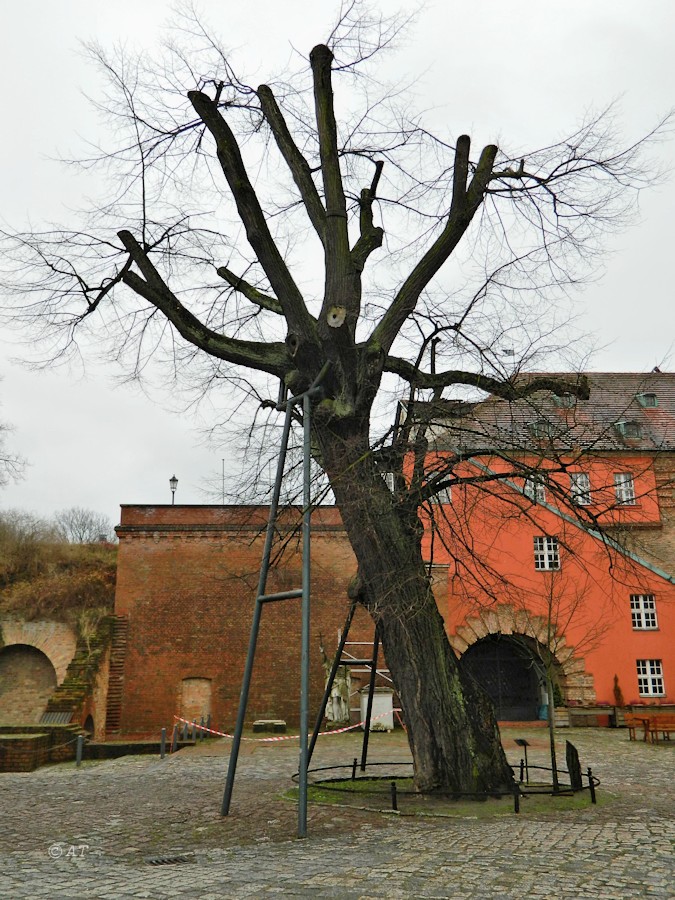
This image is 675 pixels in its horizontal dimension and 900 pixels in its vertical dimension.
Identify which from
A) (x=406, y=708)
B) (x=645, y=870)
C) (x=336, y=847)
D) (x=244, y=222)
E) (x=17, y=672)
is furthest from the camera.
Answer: (x=17, y=672)

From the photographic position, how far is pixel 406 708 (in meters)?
9.52

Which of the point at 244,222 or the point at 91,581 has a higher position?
the point at 244,222

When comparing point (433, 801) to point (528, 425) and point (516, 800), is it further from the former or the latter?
point (528, 425)

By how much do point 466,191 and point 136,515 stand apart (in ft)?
59.1

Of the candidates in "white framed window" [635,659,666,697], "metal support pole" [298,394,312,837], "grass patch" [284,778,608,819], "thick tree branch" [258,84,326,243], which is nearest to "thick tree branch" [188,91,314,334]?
"thick tree branch" [258,84,326,243]

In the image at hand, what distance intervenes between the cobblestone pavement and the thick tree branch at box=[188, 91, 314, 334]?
5996mm

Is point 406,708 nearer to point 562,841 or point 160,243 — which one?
point 562,841

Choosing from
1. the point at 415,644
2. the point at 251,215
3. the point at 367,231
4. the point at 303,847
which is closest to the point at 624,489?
the point at 415,644

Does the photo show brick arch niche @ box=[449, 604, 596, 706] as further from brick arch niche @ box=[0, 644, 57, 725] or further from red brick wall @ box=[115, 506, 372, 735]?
brick arch niche @ box=[0, 644, 57, 725]

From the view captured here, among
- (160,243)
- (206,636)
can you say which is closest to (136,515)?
(206,636)

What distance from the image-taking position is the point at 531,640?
80.9 ft

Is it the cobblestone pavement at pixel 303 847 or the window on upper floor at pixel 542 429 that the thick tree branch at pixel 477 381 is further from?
the cobblestone pavement at pixel 303 847

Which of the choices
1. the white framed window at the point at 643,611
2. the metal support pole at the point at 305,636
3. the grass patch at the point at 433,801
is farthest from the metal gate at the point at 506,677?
the metal support pole at the point at 305,636

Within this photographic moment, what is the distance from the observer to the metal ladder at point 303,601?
25.2ft
